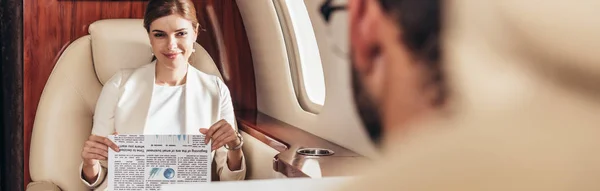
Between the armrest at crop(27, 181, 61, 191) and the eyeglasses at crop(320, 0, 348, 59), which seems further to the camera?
the armrest at crop(27, 181, 61, 191)

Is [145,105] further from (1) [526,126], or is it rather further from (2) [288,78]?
(1) [526,126]

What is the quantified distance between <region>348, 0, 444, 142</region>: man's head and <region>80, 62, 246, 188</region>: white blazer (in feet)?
1.74

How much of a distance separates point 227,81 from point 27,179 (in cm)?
48

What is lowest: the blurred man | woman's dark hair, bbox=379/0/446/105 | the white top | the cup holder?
the cup holder

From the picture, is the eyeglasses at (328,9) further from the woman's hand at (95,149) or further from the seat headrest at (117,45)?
the woman's hand at (95,149)

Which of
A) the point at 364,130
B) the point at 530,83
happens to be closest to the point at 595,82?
the point at 530,83

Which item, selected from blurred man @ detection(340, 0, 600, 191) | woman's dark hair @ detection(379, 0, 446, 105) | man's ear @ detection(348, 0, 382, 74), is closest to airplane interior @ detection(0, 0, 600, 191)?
man's ear @ detection(348, 0, 382, 74)

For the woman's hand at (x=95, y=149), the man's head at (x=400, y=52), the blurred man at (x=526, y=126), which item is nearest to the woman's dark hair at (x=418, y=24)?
the man's head at (x=400, y=52)

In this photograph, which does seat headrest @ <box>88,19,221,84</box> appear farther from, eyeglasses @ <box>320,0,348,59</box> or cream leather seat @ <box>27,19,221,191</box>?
eyeglasses @ <box>320,0,348,59</box>

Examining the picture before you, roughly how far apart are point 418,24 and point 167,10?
0.73 meters

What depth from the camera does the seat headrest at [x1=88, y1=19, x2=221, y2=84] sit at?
1157mm

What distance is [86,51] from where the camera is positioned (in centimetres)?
121

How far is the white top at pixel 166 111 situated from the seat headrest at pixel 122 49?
64 millimetres

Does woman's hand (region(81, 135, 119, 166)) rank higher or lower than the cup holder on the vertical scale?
lower
